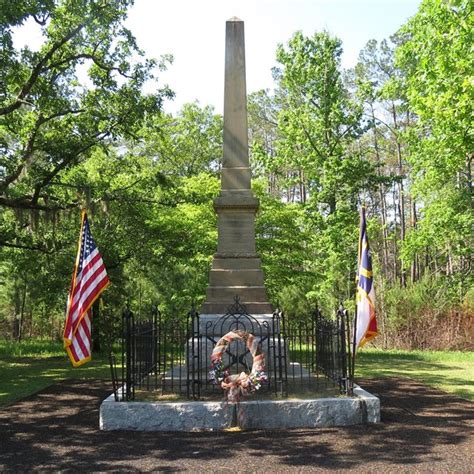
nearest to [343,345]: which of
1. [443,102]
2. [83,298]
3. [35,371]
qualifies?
[83,298]

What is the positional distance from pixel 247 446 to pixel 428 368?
9.61 meters

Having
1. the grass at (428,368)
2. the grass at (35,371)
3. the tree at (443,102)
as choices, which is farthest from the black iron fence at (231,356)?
the tree at (443,102)

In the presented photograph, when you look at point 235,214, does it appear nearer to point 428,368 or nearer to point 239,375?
point 239,375

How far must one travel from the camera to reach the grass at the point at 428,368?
10.3 metres

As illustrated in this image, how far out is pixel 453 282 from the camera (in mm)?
23062

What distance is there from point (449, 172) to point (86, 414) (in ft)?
59.4

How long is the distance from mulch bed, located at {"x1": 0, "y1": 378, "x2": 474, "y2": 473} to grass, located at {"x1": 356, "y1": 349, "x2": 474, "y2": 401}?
291 centimetres

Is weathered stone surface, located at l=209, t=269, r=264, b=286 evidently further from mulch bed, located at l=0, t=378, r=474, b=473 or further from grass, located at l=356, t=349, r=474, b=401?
grass, located at l=356, t=349, r=474, b=401

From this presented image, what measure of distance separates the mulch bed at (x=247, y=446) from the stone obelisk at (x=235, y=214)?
2.98 meters

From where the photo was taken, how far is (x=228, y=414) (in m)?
6.38

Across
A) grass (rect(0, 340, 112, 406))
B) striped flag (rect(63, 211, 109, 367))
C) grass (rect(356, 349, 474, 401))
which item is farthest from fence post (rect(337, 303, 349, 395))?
grass (rect(0, 340, 112, 406))

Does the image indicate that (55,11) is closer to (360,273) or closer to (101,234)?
(101,234)

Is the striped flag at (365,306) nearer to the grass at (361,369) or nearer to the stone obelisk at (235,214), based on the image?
the stone obelisk at (235,214)

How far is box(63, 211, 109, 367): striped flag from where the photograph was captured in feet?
20.8
